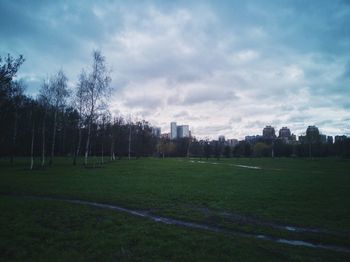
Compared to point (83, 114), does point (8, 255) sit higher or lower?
lower

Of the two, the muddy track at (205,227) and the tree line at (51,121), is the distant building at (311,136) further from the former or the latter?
the muddy track at (205,227)

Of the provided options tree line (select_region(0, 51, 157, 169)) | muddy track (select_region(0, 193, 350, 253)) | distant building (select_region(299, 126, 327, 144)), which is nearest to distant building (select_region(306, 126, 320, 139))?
distant building (select_region(299, 126, 327, 144))

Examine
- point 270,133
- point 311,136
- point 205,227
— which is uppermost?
point 270,133

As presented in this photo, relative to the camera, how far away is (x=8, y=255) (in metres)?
8.20

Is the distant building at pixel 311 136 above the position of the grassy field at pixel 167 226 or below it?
above

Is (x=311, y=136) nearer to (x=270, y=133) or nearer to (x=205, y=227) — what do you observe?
(x=270, y=133)

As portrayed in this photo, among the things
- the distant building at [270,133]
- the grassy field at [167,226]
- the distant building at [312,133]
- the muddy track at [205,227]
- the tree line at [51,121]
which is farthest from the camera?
the distant building at [270,133]

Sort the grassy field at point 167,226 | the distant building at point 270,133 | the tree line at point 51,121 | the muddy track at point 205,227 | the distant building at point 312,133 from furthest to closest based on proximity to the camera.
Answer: the distant building at point 270,133
the distant building at point 312,133
the tree line at point 51,121
the muddy track at point 205,227
the grassy field at point 167,226

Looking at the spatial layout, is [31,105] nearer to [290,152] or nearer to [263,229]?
[263,229]

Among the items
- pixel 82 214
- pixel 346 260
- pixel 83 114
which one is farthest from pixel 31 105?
pixel 346 260

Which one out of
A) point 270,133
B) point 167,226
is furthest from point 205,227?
point 270,133

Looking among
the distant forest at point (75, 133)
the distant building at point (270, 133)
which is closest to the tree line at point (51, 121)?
the distant forest at point (75, 133)

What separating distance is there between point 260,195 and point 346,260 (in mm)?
12448

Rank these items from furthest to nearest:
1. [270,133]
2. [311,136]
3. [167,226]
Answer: [270,133] → [311,136] → [167,226]
